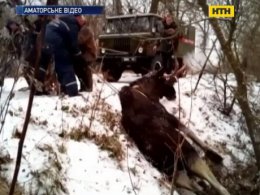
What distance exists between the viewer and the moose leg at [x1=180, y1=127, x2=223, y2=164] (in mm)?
8227

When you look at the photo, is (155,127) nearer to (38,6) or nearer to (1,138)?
(1,138)

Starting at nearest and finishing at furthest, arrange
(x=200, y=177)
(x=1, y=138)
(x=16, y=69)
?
(x=16, y=69), (x=1, y=138), (x=200, y=177)

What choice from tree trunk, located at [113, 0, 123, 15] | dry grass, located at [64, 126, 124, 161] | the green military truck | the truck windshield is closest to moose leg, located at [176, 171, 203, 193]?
dry grass, located at [64, 126, 124, 161]

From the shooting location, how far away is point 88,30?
8.41m

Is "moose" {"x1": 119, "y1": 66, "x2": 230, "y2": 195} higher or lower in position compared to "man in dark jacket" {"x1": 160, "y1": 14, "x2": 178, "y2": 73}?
lower

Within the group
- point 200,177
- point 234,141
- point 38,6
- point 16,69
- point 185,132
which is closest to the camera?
point 38,6

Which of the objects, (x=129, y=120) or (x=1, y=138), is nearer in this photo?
(x=1, y=138)

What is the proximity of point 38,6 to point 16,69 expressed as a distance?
1.58 feet

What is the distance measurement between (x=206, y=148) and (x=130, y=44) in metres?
5.95

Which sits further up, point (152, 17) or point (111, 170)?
point (152, 17)

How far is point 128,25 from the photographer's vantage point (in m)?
13.9

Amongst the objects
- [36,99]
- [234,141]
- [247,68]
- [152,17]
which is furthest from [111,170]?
[152,17]

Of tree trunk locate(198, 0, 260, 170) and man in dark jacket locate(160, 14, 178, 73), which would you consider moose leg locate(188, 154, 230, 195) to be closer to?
tree trunk locate(198, 0, 260, 170)

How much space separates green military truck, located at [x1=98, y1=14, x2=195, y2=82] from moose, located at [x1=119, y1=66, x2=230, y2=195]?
4.55 metres
